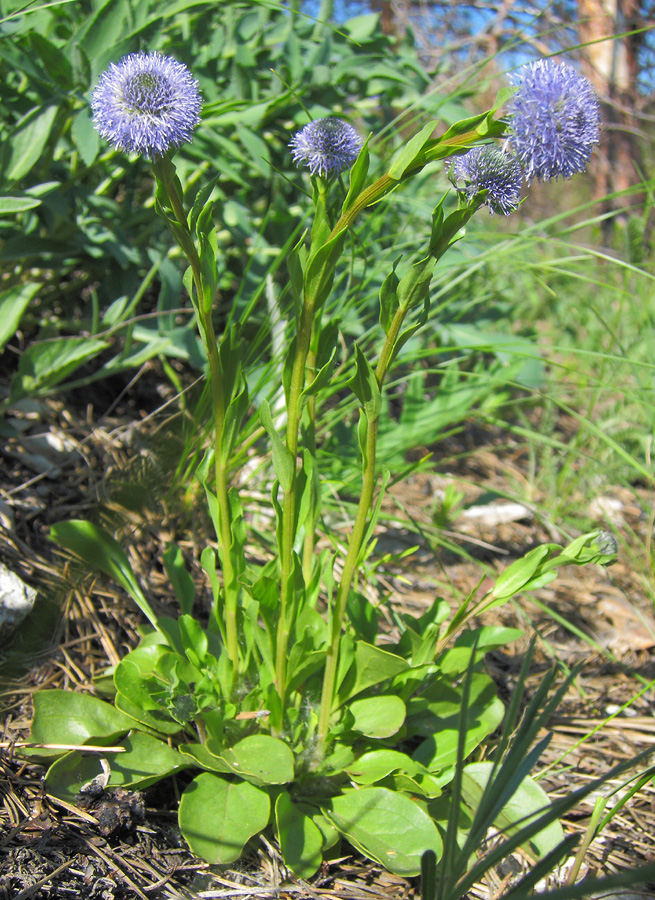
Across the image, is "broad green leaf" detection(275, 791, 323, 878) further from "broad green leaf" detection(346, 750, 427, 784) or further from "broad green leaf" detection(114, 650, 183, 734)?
"broad green leaf" detection(114, 650, 183, 734)

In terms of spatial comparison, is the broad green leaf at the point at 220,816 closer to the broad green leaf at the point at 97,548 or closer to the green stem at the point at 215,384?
the green stem at the point at 215,384

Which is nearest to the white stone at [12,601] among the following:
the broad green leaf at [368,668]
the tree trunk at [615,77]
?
the broad green leaf at [368,668]

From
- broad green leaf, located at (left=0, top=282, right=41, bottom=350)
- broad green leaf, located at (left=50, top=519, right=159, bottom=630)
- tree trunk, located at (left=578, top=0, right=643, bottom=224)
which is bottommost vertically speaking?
broad green leaf, located at (left=50, top=519, right=159, bottom=630)

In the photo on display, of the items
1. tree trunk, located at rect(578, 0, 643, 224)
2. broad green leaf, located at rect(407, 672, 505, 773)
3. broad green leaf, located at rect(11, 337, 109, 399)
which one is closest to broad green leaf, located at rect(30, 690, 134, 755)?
broad green leaf, located at rect(407, 672, 505, 773)

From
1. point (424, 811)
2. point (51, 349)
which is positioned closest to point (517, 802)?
point (424, 811)

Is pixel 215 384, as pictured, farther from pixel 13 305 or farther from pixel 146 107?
pixel 13 305

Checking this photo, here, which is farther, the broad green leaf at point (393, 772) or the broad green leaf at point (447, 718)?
the broad green leaf at point (447, 718)

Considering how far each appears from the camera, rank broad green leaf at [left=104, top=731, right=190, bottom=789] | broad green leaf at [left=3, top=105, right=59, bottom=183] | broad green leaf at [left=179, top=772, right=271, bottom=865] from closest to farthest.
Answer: broad green leaf at [left=179, top=772, right=271, bottom=865] < broad green leaf at [left=104, top=731, right=190, bottom=789] < broad green leaf at [left=3, top=105, right=59, bottom=183]
